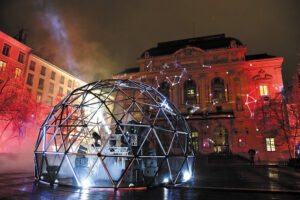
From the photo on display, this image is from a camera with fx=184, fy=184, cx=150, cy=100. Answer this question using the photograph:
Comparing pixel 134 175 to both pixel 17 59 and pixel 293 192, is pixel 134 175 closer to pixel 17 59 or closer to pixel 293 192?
pixel 293 192

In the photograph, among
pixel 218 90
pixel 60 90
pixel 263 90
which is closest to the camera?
pixel 263 90

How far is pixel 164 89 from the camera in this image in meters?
37.6

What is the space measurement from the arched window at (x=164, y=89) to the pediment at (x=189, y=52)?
6.37m

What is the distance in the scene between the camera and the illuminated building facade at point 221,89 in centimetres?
2954

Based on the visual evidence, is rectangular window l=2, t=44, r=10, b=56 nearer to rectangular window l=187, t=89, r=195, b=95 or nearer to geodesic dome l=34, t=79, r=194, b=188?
geodesic dome l=34, t=79, r=194, b=188

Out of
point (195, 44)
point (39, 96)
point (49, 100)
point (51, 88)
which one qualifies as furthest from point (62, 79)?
point (195, 44)

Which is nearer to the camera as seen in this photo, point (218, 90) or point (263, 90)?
point (263, 90)

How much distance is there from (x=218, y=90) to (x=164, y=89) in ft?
34.1

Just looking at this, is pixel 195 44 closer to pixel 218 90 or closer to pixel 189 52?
pixel 189 52

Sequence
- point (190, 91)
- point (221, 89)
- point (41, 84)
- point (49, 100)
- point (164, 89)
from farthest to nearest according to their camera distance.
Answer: point (164, 89) < point (49, 100) < point (190, 91) < point (41, 84) < point (221, 89)

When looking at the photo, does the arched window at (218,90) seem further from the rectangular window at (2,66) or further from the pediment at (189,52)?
the rectangular window at (2,66)

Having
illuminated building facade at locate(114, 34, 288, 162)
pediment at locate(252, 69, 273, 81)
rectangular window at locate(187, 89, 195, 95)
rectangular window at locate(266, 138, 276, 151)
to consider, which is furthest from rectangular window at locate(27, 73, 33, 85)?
rectangular window at locate(266, 138, 276, 151)

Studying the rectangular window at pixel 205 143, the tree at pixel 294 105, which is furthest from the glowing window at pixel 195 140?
the tree at pixel 294 105

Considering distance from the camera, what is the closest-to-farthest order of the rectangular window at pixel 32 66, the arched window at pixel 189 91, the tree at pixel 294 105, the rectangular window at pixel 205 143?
1. the tree at pixel 294 105
2. the rectangular window at pixel 205 143
3. the rectangular window at pixel 32 66
4. the arched window at pixel 189 91
